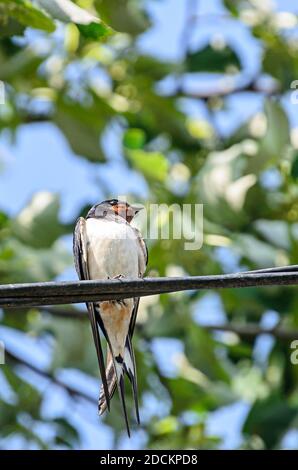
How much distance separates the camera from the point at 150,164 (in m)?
6.80

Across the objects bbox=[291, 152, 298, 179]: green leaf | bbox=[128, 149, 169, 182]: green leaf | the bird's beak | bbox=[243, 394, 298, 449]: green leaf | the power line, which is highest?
the power line

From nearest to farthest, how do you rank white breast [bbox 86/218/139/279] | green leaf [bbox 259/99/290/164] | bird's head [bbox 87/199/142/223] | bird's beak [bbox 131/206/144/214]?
white breast [bbox 86/218/139/279] < bird's head [bbox 87/199/142/223] < bird's beak [bbox 131/206/144/214] < green leaf [bbox 259/99/290/164]

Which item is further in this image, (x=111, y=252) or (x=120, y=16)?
(x=120, y=16)

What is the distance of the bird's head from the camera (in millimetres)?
5309

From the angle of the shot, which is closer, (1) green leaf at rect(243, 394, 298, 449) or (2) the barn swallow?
(2) the barn swallow

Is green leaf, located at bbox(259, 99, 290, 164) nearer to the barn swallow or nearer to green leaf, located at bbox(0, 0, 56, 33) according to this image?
the barn swallow

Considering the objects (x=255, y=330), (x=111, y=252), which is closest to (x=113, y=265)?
(x=111, y=252)

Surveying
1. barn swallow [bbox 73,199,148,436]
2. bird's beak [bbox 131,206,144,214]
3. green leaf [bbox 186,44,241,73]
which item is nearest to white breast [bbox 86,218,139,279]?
barn swallow [bbox 73,199,148,436]

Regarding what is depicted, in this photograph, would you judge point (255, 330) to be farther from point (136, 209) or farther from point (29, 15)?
point (29, 15)

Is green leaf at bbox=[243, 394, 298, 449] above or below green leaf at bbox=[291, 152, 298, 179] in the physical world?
below

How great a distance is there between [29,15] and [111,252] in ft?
4.84

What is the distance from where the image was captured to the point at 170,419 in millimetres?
6680

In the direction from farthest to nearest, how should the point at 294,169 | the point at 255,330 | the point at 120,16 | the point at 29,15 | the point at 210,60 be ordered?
the point at 210,60 < the point at 255,330 < the point at 120,16 < the point at 294,169 < the point at 29,15
